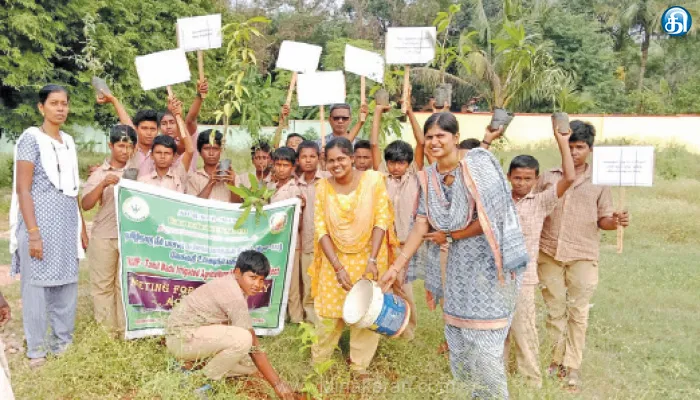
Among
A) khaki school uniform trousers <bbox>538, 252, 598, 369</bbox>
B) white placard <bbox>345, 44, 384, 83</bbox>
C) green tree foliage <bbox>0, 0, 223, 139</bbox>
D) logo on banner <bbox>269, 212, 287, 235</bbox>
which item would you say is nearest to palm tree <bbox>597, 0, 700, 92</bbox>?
green tree foliage <bbox>0, 0, 223, 139</bbox>

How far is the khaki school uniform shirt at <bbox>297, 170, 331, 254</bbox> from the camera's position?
192 inches

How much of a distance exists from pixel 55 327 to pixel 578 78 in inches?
891

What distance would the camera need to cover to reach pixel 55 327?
4.42m

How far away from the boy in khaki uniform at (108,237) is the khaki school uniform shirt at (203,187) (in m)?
0.55

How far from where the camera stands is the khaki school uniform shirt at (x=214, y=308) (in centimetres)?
384

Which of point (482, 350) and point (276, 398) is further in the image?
point (276, 398)

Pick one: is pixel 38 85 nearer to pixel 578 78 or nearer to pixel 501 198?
pixel 501 198

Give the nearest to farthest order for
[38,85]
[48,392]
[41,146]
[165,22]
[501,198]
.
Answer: [501,198] < [48,392] < [41,146] < [38,85] < [165,22]

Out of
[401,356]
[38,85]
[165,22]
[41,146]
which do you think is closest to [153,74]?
[41,146]

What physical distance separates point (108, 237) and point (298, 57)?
2072 mm

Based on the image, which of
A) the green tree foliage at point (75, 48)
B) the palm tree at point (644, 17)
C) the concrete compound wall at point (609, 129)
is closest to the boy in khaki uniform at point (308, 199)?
the green tree foliage at point (75, 48)

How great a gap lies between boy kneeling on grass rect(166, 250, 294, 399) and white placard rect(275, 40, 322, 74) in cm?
202

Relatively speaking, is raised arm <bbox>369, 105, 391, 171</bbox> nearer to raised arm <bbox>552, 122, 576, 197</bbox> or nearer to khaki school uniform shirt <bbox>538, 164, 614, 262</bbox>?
khaki school uniform shirt <bbox>538, 164, 614, 262</bbox>

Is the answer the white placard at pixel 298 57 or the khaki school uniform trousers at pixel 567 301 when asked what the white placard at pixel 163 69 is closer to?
the white placard at pixel 298 57
